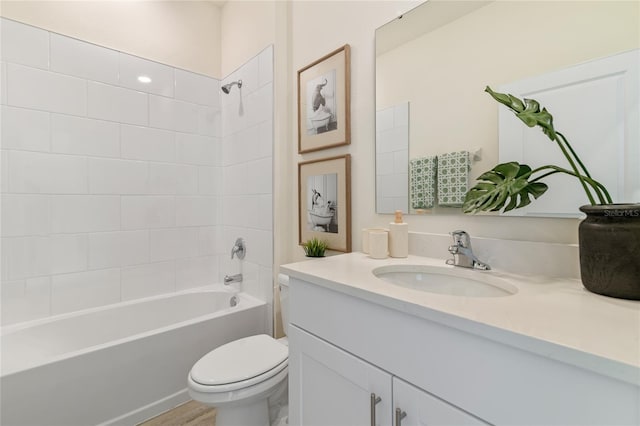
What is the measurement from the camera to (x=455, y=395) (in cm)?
58

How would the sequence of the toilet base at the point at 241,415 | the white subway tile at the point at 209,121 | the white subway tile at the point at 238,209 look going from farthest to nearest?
the white subway tile at the point at 209,121 < the white subway tile at the point at 238,209 < the toilet base at the point at 241,415

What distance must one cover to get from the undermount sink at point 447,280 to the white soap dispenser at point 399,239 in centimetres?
11

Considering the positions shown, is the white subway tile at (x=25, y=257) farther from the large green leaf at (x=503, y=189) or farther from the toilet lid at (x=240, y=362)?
the large green leaf at (x=503, y=189)

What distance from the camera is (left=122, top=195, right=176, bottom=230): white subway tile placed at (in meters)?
1.95

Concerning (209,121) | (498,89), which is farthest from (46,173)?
(498,89)

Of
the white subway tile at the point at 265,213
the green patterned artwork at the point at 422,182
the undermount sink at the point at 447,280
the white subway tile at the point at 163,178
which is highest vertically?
the white subway tile at the point at 163,178

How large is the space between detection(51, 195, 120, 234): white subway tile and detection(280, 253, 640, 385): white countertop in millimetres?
1735

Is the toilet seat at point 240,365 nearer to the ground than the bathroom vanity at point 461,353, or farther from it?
nearer to the ground

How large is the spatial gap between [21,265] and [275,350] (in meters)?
1.55

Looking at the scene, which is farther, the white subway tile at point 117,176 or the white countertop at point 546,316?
the white subway tile at point 117,176

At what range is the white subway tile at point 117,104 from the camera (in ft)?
5.99

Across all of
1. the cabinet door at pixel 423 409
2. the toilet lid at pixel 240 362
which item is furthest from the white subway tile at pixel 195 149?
the cabinet door at pixel 423 409

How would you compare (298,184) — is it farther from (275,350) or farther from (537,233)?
(537,233)

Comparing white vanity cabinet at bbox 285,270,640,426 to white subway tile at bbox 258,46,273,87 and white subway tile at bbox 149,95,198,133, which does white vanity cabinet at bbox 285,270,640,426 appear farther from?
white subway tile at bbox 149,95,198,133
